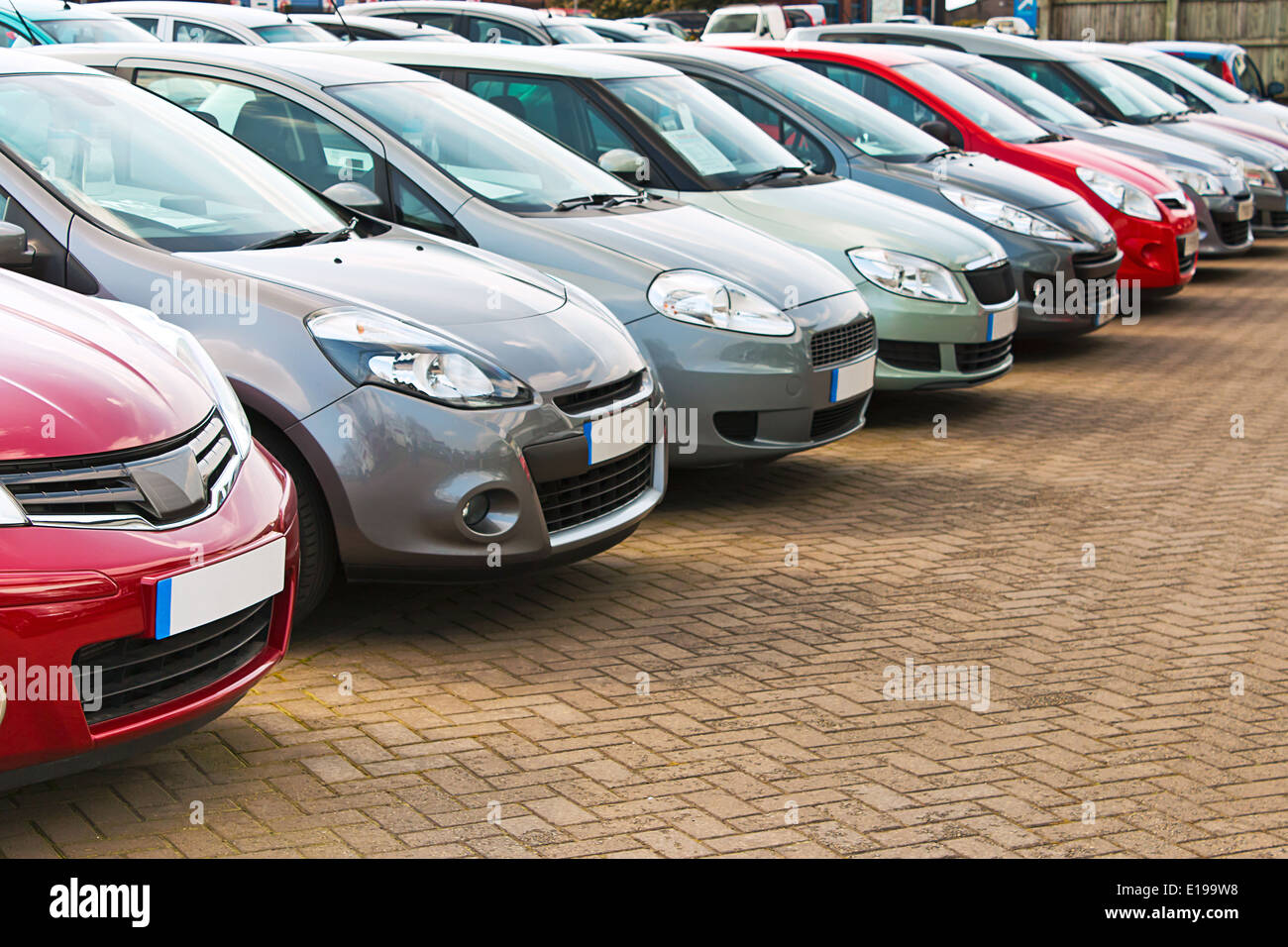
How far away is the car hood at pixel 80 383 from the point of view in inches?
127

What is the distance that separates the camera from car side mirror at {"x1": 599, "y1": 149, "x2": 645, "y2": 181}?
7344 millimetres

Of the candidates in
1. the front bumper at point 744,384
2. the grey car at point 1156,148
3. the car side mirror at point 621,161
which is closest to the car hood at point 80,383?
the front bumper at point 744,384

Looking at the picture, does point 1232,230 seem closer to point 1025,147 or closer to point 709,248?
point 1025,147

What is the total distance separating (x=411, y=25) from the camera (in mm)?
12117

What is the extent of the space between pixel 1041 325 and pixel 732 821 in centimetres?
732

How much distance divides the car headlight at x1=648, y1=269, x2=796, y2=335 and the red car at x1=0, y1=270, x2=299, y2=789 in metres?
2.78

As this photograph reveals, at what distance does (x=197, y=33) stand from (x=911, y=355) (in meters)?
6.22

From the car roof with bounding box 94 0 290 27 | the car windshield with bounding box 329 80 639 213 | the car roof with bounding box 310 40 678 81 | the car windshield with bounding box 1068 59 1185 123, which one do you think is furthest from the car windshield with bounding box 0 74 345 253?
the car windshield with bounding box 1068 59 1185 123

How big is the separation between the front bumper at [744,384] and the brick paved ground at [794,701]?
1.05ft

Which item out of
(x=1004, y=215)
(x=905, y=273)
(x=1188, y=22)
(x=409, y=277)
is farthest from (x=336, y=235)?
(x=1188, y=22)

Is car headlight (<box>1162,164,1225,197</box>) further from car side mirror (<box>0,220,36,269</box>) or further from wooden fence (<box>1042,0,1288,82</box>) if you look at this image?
wooden fence (<box>1042,0,1288,82</box>)

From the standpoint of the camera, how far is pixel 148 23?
11797 millimetres

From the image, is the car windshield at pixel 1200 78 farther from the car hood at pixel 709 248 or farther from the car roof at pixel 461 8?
the car hood at pixel 709 248
